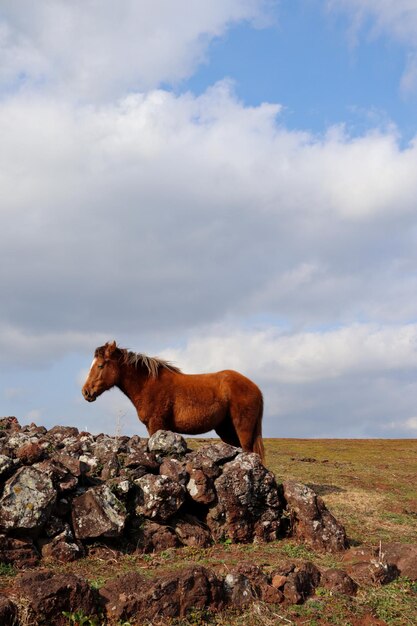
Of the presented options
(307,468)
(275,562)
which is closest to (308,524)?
(275,562)

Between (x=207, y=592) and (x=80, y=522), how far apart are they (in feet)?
9.77

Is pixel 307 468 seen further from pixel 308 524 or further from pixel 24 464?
pixel 24 464

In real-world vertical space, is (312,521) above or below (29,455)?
below

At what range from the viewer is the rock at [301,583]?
7781mm

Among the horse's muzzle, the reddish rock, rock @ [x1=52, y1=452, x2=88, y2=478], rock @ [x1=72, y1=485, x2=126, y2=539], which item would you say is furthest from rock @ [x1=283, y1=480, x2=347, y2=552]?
the horse's muzzle

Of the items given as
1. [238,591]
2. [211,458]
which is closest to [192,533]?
[211,458]

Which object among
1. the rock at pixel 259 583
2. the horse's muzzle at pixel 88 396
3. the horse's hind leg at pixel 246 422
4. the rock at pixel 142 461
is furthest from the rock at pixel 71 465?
the horse's hind leg at pixel 246 422

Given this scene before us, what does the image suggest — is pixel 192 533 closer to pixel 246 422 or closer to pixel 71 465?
pixel 71 465

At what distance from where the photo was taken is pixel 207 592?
24.4 feet

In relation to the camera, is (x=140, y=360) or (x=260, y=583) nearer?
(x=260, y=583)

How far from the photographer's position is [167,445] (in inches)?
488

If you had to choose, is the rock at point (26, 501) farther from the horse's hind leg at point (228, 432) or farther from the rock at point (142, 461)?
the horse's hind leg at point (228, 432)

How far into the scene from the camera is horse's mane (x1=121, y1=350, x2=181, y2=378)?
49.6 feet

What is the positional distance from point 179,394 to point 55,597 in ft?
26.9
